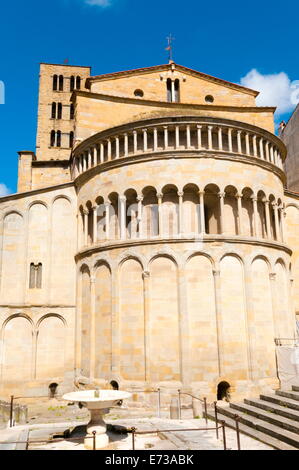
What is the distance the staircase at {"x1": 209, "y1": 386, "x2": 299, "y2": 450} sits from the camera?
12148mm

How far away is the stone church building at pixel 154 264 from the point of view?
18297 mm

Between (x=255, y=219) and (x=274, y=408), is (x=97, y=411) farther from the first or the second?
(x=255, y=219)

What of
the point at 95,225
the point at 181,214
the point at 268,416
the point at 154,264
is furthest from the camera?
the point at 95,225

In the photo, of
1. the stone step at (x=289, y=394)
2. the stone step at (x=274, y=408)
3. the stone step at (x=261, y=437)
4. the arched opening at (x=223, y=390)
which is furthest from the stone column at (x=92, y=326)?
the stone step at (x=289, y=394)

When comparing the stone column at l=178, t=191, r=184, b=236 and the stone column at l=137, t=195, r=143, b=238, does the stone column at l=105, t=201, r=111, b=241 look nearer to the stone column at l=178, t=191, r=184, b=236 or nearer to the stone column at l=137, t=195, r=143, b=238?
the stone column at l=137, t=195, r=143, b=238

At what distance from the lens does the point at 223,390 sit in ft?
59.2

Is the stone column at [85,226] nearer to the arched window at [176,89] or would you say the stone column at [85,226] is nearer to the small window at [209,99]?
the arched window at [176,89]

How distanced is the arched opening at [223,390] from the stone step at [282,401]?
4.89 ft

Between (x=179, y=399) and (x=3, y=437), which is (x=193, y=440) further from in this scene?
(x=3, y=437)

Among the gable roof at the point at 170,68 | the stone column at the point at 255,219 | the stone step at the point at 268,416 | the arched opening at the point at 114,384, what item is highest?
the gable roof at the point at 170,68

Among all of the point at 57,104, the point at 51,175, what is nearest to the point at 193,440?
the point at 51,175

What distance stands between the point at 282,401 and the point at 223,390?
10.9 feet

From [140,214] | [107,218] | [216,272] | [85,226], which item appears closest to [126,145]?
[140,214]

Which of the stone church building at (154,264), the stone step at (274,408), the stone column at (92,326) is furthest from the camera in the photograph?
the stone column at (92,326)
